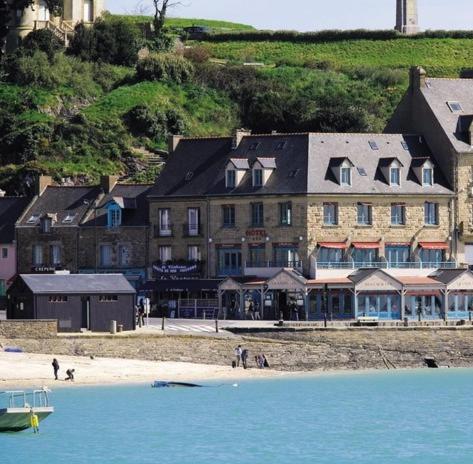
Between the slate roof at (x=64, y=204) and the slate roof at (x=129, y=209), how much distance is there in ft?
2.39

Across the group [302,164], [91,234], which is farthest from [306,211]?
[91,234]

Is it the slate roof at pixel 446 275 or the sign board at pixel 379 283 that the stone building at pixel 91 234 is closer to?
the sign board at pixel 379 283

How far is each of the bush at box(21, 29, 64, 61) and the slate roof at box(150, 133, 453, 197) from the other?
29.3 meters

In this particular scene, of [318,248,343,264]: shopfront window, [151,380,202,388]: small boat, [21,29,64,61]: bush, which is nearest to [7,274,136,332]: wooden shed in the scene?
[151,380,202,388]: small boat

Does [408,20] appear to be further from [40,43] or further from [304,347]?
[304,347]

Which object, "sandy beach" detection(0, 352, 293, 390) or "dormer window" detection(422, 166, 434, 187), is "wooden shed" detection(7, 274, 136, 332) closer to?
"sandy beach" detection(0, 352, 293, 390)

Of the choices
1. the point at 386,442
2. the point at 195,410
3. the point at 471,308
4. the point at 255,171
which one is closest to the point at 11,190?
the point at 255,171

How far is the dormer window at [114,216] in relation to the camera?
109500 mm

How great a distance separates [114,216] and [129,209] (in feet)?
2.92

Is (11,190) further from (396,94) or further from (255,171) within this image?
(396,94)

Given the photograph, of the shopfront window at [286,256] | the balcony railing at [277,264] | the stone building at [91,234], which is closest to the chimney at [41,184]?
the stone building at [91,234]

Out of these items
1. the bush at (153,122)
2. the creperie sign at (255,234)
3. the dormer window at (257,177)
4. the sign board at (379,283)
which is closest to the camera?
the sign board at (379,283)

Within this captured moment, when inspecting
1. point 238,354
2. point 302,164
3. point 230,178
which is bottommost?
point 238,354

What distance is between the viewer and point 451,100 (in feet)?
357
